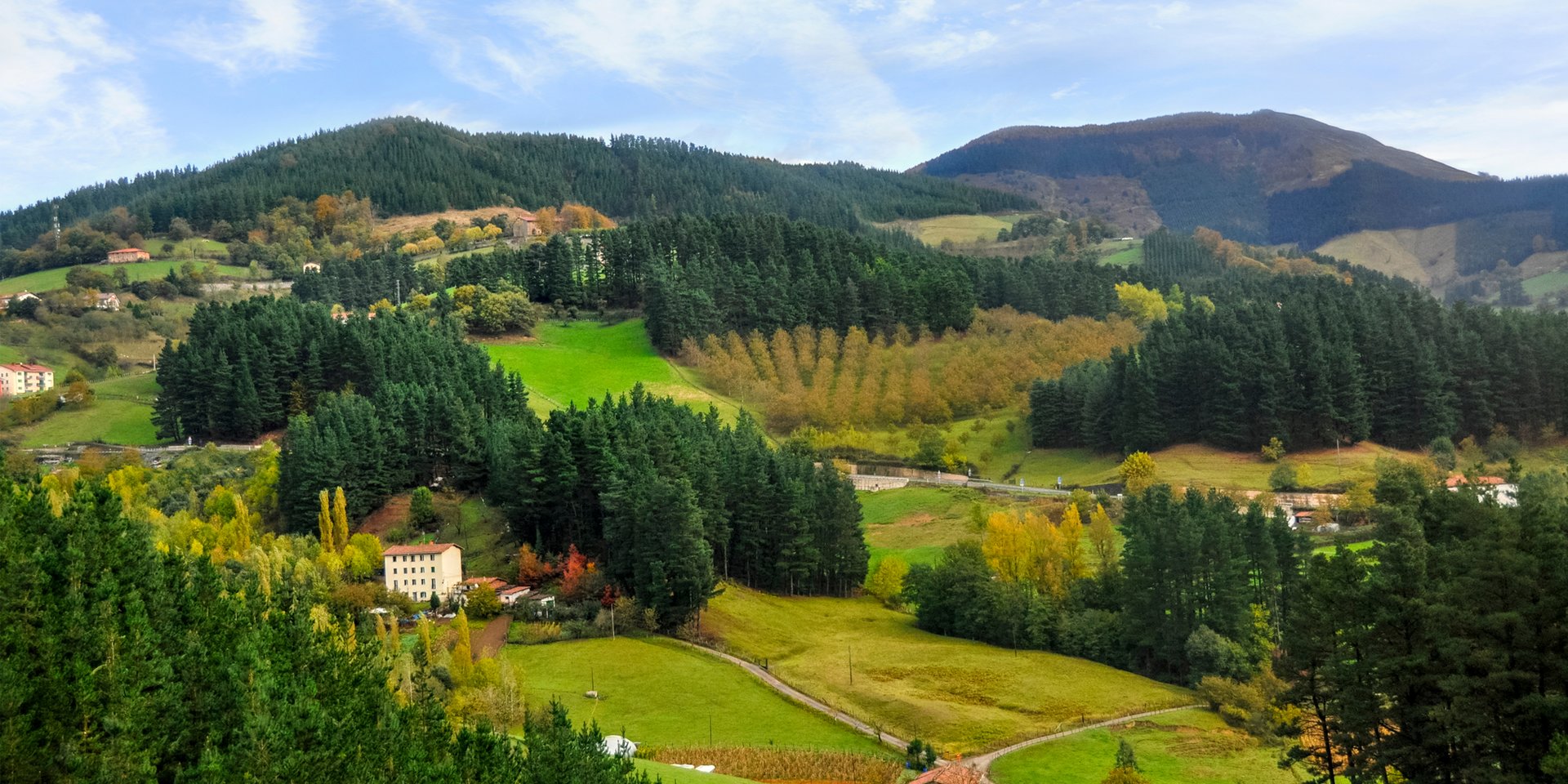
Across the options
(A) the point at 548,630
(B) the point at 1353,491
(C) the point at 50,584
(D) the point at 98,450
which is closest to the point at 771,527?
(A) the point at 548,630

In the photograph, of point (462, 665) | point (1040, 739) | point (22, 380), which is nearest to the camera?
point (462, 665)

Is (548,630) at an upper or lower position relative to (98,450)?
lower

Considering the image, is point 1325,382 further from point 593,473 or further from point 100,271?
point 100,271

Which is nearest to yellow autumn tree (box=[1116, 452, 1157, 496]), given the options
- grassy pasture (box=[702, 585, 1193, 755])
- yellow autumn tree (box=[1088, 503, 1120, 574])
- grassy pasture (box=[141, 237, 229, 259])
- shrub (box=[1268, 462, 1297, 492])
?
shrub (box=[1268, 462, 1297, 492])

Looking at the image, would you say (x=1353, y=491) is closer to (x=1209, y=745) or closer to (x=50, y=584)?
(x=1209, y=745)

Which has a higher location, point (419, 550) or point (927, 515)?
point (419, 550)

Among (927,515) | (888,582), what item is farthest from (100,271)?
(888,582)

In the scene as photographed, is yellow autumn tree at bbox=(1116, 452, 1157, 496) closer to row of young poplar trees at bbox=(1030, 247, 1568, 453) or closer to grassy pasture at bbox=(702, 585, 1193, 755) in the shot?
row of young poplar trees at bbox=(1030, 247, 1568, 453)
